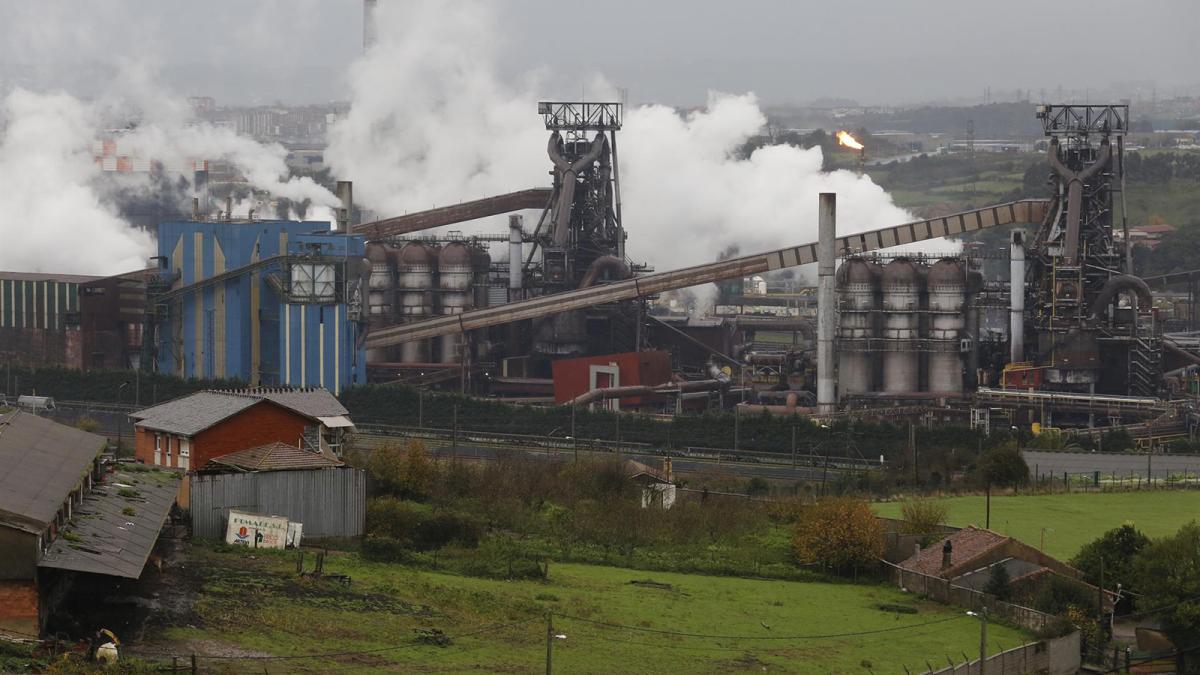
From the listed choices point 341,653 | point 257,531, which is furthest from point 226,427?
point 341,653

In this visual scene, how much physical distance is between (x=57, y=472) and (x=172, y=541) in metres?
3.50

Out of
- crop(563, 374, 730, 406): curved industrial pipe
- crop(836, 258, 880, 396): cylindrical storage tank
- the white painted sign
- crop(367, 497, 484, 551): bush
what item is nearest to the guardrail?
crop(563, 374, 730, 406): curved industrial pipe

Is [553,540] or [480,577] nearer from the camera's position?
[480,577]

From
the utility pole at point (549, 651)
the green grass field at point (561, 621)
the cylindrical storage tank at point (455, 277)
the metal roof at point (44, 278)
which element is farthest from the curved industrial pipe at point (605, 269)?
the utility pole at point (549, 651)

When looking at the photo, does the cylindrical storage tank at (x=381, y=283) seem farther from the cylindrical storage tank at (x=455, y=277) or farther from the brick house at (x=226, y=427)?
the brick house at (x=226, y=427)

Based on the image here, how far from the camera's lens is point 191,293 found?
2756 inches

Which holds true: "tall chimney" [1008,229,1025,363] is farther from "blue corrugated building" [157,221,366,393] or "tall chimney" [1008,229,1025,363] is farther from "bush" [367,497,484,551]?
"bush" [367,497,484,551]

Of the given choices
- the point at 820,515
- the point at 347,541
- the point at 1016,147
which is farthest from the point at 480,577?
the point at 1016,147

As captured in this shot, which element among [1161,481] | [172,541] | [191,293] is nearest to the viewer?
[172,541]

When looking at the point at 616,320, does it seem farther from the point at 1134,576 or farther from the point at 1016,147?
the point at 1016,147

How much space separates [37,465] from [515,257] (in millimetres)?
45892

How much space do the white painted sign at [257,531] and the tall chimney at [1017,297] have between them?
37.0 metres

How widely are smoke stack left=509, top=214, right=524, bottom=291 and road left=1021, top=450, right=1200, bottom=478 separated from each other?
26.5 metres

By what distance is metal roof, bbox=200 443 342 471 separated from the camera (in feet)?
126
